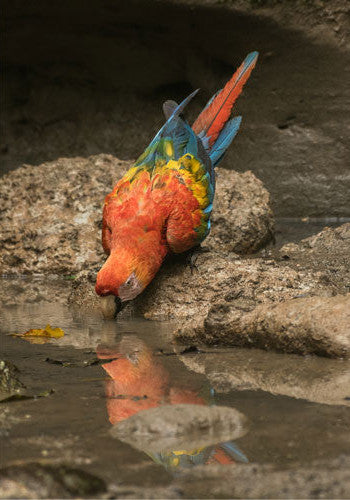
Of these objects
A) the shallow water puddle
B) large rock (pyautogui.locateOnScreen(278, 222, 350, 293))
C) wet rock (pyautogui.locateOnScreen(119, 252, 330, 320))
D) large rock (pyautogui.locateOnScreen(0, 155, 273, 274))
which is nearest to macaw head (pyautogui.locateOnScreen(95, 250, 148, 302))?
wet rock (pyautogui.locateOnScreen(119, 252, 330, 320))

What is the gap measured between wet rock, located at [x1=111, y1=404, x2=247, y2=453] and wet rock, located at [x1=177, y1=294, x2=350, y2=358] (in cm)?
101

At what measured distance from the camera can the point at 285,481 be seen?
5.74ft

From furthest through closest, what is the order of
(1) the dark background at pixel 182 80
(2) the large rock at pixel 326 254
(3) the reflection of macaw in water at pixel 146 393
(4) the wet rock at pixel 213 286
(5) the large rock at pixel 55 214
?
(1) the dark background at pixel 182 80, (5) the large rock at pixel 55 214, (2) the large rock at pixel 326 254, (4) the wet rock at pixel 213 286, (3) the reflection of macaw in water at pixel 146 393

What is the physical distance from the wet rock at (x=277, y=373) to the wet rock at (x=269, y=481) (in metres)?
0.63

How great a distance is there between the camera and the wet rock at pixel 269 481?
66.7 inches

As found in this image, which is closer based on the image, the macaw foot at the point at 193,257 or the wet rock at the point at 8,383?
the wet rock at the point at 8,383

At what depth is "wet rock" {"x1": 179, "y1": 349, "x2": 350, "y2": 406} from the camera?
257cm

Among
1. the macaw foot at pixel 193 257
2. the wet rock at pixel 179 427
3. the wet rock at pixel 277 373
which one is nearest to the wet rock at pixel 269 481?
the wet rock at pixel 179 427

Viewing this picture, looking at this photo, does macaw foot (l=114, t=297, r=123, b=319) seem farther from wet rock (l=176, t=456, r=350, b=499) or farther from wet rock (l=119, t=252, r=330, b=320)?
wet rock (l=176, t=456, r=350, b=499)

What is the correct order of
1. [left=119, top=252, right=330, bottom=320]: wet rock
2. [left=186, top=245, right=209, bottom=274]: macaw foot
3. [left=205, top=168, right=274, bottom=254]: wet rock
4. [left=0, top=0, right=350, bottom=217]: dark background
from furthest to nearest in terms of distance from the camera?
[left=0, top=0, right=350, bottom=217]: dark background
[left=205, top=168, right=274, bottom=254]: wet rock
[left=186, top=245, right=209, bottom=274]: macaw foot
[left=119, top=252, right=330, bottom=320]: wet rock

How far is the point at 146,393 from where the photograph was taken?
2631 mm

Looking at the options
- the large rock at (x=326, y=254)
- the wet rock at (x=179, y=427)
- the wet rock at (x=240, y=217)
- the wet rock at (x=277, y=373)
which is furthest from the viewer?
the wet rock at (x=240, y=217)

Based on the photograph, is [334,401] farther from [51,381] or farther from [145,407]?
[51,381]

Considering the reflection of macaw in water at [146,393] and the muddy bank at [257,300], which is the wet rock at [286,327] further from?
the reflection of macaw in water at [146,393]
